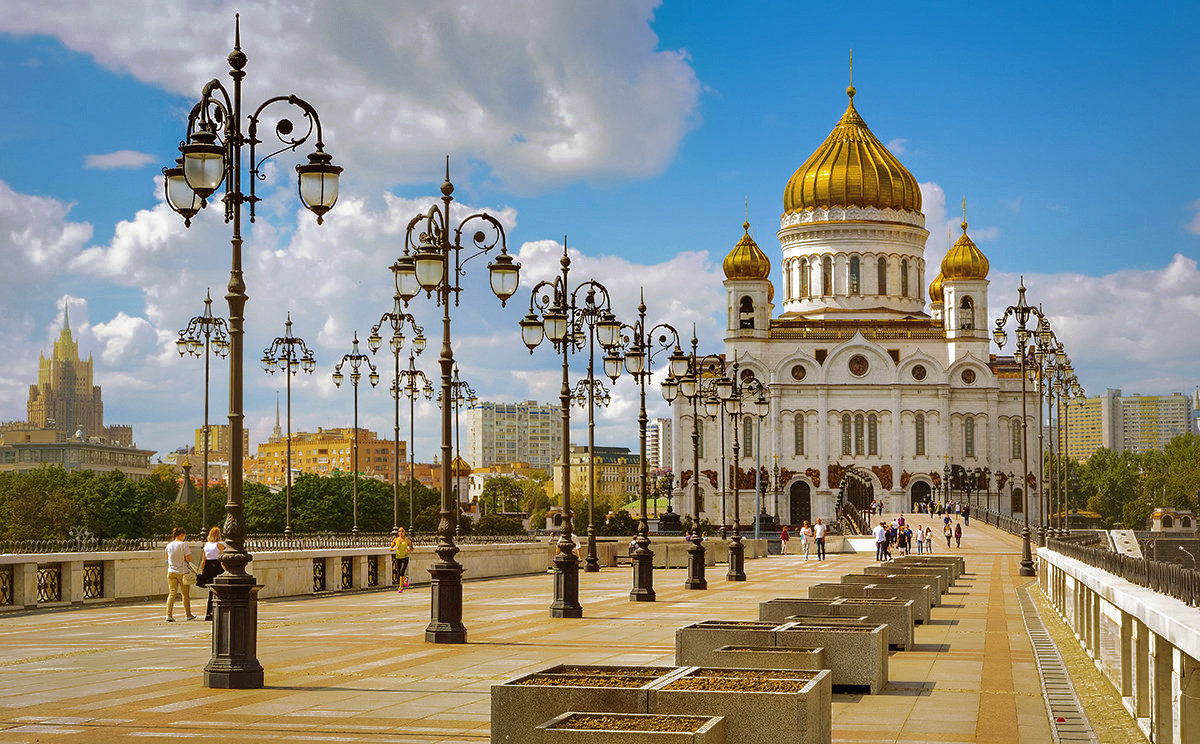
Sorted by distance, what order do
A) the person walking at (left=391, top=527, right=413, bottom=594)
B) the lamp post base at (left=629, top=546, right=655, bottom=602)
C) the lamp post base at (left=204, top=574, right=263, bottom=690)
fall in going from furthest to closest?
the person walking at (left=391, top=527, right=413, bottom=594), the lamp post base at (left=629, top=546, right=655, bottom=602), the lamp post base at (left=204, top=574, right=263, bottom=690)

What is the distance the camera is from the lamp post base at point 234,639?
14.0 metres

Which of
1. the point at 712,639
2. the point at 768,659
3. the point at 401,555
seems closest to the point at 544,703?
the point at 768,659

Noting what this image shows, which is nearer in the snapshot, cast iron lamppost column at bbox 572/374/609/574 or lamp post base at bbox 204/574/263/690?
lamp post base at bbox 204/574/263/690

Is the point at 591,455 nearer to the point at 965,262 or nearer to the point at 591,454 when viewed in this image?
the point at 591,454

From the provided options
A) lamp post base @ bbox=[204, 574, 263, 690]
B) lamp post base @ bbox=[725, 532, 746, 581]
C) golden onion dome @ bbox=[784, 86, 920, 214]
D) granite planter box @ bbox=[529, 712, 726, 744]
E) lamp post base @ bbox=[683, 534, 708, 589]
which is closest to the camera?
granite planter box @ bbox=[529, 712, 726, 744]

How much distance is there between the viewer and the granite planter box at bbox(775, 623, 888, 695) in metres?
13.7

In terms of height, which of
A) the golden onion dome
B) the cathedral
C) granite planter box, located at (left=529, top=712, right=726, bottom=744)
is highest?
the golden onion dome

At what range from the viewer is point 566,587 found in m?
23.4

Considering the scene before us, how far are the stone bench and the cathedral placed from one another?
103 meters

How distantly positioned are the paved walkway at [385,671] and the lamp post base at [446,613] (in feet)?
0.88

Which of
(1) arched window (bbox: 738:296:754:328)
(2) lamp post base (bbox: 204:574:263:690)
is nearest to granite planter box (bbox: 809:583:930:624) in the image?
(2) lamp post base (bbox: 204:574:263:690)

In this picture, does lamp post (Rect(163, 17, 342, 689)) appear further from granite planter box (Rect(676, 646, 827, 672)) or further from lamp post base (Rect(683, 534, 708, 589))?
lamp post base (Rect(683, 534, 708, 589))

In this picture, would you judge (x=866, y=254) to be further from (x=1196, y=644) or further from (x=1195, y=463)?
(x=1196, y=644)

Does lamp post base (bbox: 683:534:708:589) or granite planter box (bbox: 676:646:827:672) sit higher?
granite planter box (bbox: 676:646:827:672)
